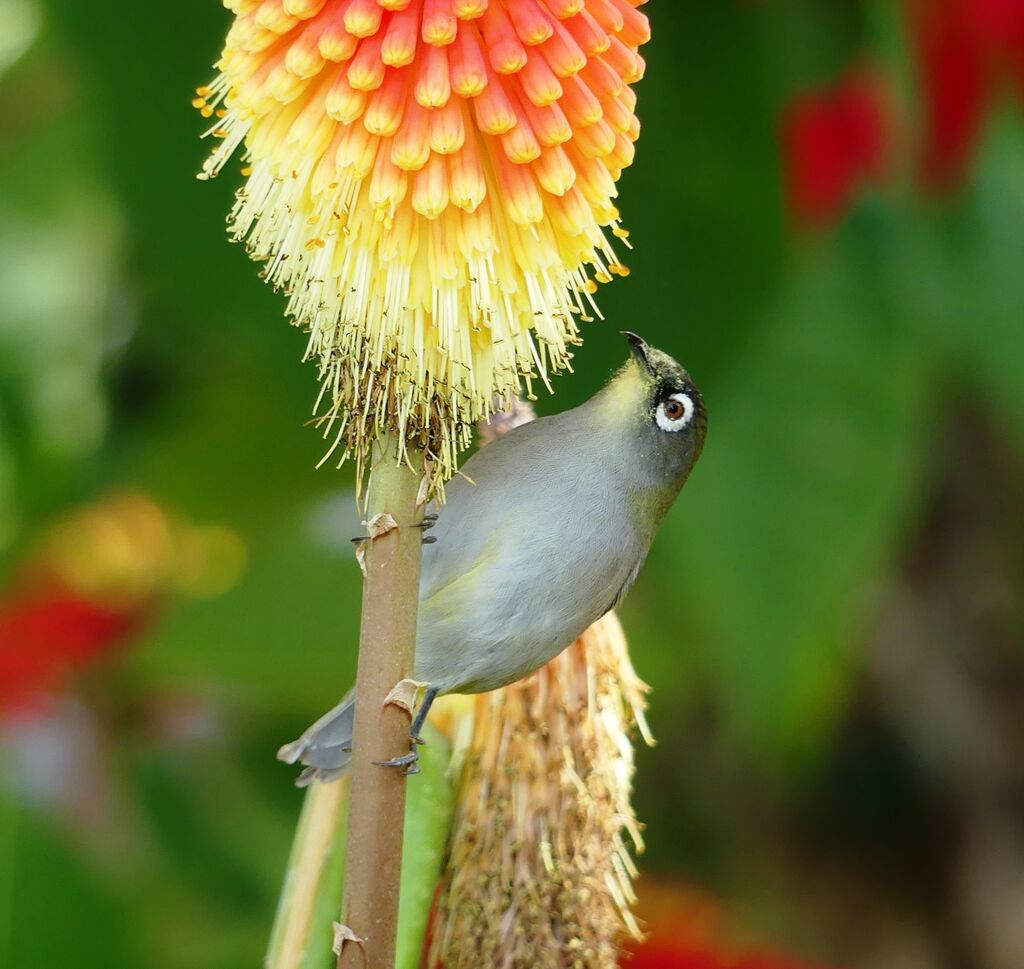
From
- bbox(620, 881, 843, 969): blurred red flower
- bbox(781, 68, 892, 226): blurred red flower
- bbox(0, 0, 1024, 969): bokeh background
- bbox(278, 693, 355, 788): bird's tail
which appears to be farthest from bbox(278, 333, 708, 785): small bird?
bbox(781, 68, 892, 226): blurred red flower

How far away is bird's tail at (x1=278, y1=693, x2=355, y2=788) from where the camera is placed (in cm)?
136

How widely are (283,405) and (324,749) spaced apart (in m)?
1.11

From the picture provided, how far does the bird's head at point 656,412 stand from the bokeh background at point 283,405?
403 mm

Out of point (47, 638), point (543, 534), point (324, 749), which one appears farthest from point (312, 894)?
point (47, 638)

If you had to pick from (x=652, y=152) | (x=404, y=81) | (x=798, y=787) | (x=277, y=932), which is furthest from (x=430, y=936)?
(x=798, y=787)

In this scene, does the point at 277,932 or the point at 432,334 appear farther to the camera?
the point at 277,932

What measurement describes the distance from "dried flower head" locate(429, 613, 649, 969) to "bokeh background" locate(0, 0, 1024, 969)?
450mm

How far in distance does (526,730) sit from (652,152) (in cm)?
109

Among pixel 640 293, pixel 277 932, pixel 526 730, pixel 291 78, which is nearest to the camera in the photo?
pixel 291 78

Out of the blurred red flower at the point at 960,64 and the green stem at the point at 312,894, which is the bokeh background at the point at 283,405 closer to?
the blurred red flower at the point at 960,64

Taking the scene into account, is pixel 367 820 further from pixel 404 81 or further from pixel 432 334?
pixel 404 81

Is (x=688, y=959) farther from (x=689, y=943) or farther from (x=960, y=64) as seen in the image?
(x=960, y=64)

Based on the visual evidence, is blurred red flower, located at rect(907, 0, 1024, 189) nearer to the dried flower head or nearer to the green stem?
the dried flower head

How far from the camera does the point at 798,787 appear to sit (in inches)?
148
